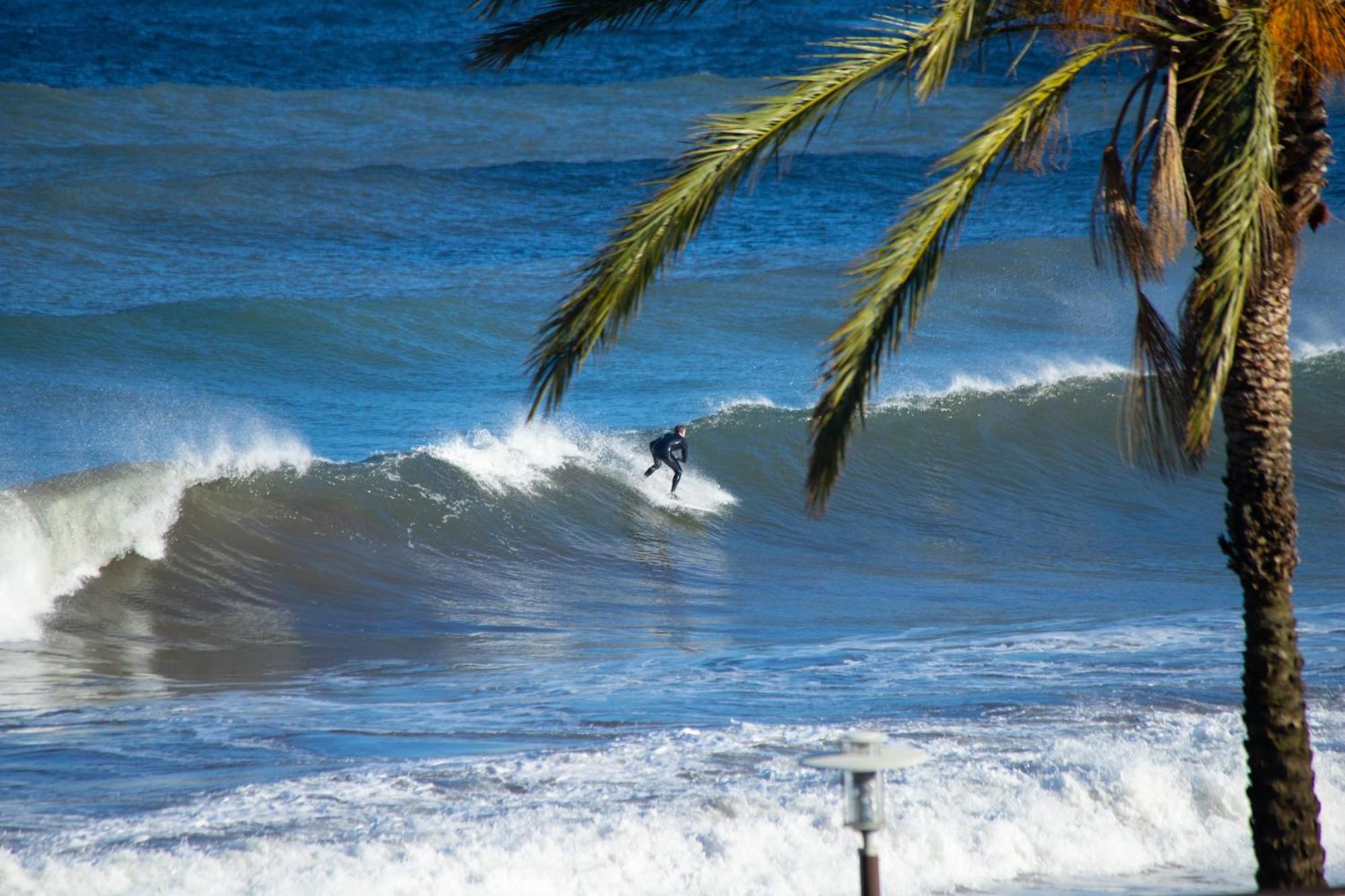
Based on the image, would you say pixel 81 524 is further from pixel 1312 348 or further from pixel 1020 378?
pixel 1312 348

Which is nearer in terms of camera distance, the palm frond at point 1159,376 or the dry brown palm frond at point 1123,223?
the dry brown palm frond at point 1123,223

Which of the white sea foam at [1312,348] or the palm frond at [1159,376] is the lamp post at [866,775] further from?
the white sea foam at [1312,348]

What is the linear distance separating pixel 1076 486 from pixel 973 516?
2.13 m

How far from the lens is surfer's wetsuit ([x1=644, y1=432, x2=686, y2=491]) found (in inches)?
680

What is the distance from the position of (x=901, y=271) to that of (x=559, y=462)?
1423 centimetres

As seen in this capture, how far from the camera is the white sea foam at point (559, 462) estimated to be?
17.6 m

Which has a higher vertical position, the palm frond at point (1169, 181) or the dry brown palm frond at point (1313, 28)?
the dry brown palm frond at point (1313, 28)

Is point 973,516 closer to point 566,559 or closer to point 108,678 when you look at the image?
point 566,559

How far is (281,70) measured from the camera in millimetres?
55312

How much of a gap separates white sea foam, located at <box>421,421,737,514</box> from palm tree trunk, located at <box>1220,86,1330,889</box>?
1287 centimetres

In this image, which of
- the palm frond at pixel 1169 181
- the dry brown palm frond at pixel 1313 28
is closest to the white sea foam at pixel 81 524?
the palm frond at pixel 1169 181

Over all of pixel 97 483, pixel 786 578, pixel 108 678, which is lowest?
pixel 108 678

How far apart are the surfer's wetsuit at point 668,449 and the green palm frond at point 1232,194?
12.7 metres

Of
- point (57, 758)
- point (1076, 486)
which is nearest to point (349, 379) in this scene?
point (1076, 486)
